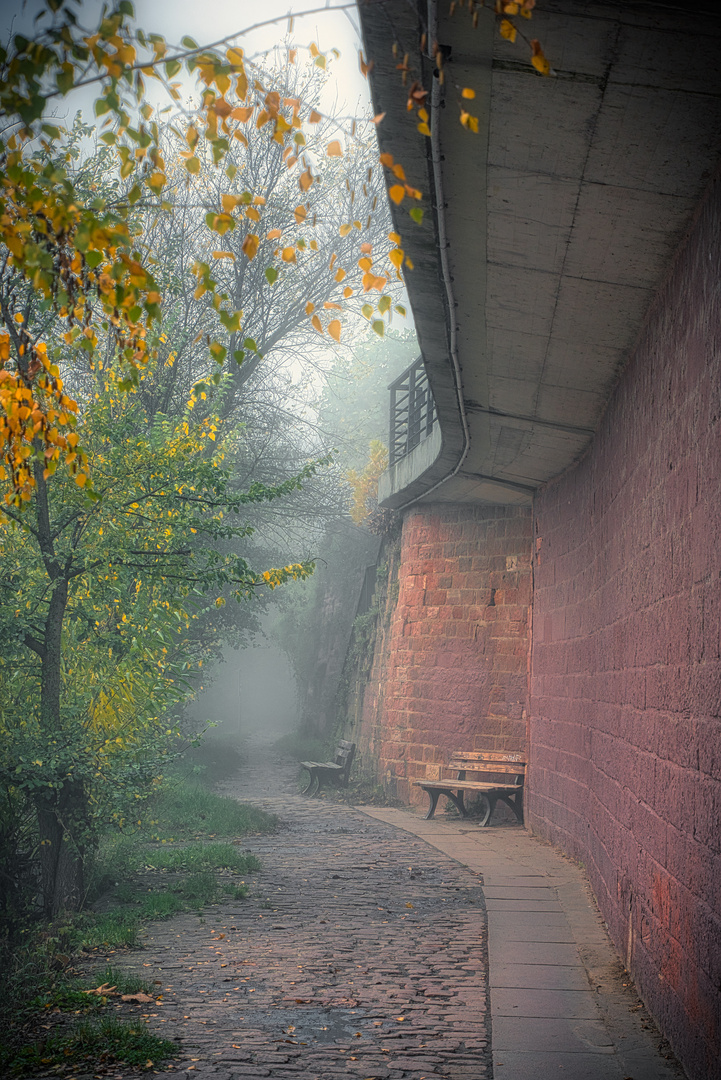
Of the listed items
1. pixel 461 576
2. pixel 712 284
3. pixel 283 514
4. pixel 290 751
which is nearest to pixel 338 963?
pixel 712 284

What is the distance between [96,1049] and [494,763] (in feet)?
24.0

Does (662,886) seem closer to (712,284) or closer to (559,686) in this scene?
(712,284)

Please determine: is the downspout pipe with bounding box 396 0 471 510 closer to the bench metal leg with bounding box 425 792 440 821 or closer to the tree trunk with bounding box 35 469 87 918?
the tree trunk with bounding box 35 469 87 918

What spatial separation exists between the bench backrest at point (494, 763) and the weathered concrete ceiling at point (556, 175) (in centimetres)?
544

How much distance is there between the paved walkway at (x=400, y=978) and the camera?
3727 millimetres

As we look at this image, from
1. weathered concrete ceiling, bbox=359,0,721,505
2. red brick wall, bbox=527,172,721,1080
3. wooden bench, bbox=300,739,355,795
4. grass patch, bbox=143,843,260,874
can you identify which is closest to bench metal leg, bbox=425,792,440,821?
grass patch, bbox=143,843,260,874

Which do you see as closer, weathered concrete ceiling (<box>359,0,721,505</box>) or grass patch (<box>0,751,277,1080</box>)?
weathered concrete ceiling (<box>359,0,721,505</box>)

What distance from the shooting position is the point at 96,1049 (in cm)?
379

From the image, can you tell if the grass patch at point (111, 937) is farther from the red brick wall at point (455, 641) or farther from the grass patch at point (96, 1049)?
the red brick wall at point (455, 641)

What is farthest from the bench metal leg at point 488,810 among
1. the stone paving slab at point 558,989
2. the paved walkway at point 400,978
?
the stone paving slab at point 558,989

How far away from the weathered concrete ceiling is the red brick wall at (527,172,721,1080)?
0.21 metres

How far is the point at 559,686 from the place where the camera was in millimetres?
8797

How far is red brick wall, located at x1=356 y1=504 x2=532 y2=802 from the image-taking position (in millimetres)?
11172

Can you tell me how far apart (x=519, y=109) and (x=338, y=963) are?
4413 mm
